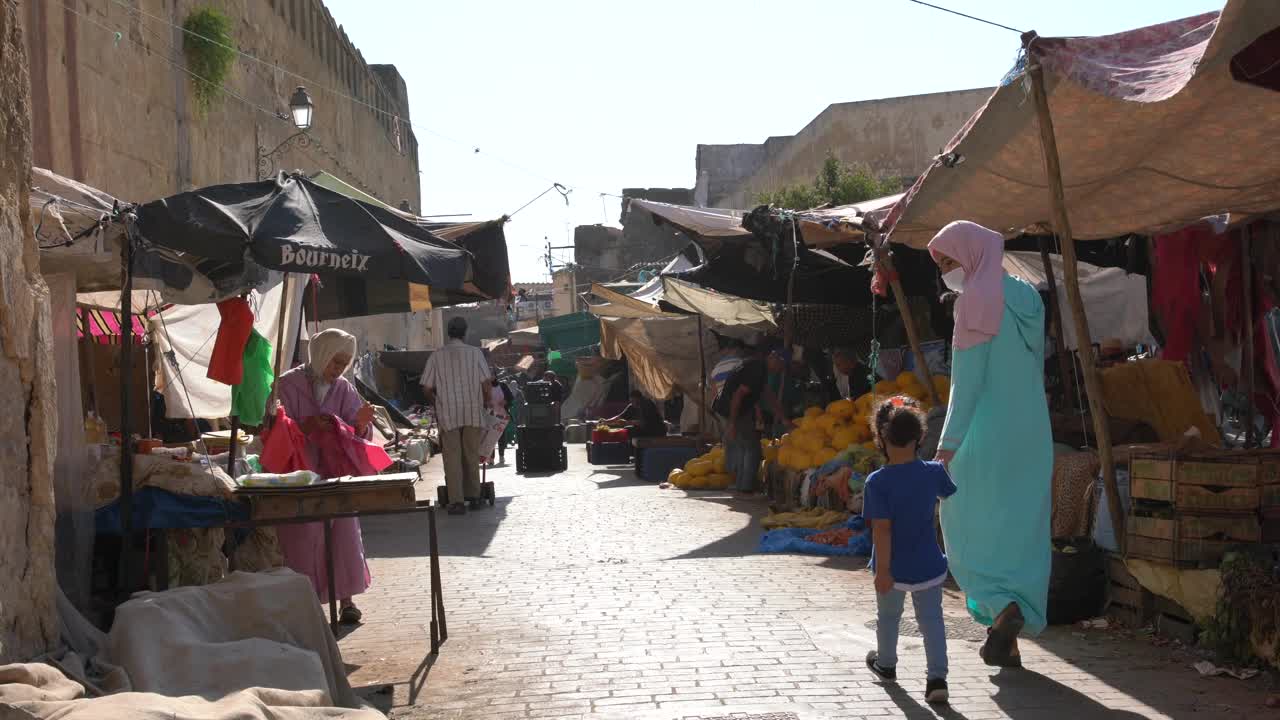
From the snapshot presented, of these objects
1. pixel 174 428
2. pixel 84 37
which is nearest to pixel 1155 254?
pixel 174 428

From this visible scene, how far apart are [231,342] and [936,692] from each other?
206 inches

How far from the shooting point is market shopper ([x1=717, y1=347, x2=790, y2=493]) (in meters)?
14.5

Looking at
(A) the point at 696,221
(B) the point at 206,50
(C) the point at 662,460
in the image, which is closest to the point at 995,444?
(A) the point at 696,221

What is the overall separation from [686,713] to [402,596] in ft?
12.2

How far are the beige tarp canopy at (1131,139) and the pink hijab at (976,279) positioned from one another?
838 mm

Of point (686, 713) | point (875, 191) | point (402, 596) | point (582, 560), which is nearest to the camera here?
point (686, 713)

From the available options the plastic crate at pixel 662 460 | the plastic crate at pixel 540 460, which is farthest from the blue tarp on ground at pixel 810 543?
the plastic crate at pixel 540 460

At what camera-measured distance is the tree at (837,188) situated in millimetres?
30016

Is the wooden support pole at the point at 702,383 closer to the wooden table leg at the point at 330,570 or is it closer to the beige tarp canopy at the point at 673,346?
the beige tarp canopy at the point at 673,346

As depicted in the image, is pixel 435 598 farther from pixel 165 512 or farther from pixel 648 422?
pixel 648 422

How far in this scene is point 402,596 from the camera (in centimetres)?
825

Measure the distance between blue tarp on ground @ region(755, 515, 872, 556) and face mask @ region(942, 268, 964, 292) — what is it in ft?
12.7

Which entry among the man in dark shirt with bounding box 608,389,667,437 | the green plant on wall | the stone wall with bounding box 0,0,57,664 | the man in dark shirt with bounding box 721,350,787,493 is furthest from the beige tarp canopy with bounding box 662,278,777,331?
the stone wall with bounding box 0,0,57,664

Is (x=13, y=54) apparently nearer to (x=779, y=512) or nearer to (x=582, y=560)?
(x=582, y=560)
